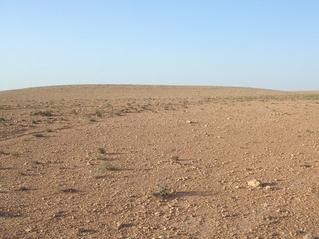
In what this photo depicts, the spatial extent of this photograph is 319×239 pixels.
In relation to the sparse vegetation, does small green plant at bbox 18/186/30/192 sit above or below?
below

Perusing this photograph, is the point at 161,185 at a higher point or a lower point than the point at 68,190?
higher

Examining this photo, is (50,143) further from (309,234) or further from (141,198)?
(309,234)

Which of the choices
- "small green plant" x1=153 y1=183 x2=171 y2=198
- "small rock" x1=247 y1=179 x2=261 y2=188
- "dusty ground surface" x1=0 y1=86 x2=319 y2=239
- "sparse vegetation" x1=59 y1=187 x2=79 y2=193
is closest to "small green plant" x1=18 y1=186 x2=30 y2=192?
"dusty ground surface" x1=0 y1=86 x2=319 y2=239

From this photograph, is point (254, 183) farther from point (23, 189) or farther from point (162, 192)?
point (23, 189)

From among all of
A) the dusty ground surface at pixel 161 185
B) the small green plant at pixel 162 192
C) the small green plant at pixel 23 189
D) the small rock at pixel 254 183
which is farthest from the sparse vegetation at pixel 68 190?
the small rock at pixel 254 183

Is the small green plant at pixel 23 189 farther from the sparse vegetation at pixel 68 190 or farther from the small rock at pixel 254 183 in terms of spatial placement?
the small rock at pixel 254 183

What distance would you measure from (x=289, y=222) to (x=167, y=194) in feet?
7.09

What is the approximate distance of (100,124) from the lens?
19.9 metres

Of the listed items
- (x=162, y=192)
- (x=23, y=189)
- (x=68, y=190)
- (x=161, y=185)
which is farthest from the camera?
(x=23, y=189)

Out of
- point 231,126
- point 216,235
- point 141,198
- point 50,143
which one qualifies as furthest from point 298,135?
point 216,235

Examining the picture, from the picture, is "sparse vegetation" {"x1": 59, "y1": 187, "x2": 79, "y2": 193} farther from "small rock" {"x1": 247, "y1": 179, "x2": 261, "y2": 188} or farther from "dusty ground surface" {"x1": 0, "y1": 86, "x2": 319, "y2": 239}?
"small rock" {"x1": 247, "y1": 179, "x2": 261, "y2": 188}

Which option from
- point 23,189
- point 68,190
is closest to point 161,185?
point 68,190

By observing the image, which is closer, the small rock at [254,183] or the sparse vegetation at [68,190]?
the sparse vegetation at [68,190]

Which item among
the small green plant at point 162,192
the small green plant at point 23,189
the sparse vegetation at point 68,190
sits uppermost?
the small green plant at point 162,192
